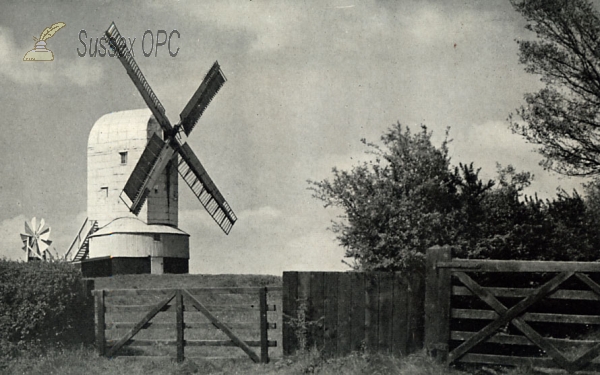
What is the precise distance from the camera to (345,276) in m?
11.7

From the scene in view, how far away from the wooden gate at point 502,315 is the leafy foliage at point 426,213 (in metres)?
0.98

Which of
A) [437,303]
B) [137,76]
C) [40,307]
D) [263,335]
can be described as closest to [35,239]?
[137,76]

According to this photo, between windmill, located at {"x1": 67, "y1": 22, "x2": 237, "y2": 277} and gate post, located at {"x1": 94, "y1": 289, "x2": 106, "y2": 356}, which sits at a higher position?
windmill, located at {"x1": 67, "y1": 22, "x2": 237, "y2": 277}

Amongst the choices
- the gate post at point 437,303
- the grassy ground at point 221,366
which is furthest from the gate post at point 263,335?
the gate post at point 437,303

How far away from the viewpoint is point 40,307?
1297cm

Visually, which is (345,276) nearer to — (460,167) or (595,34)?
(460,167)

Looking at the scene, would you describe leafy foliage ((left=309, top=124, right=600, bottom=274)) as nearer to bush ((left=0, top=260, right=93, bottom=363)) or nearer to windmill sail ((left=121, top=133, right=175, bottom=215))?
bush ((left=0, top=260, right=93, bottom=363))

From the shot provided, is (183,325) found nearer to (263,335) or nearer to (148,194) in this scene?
(263,335)

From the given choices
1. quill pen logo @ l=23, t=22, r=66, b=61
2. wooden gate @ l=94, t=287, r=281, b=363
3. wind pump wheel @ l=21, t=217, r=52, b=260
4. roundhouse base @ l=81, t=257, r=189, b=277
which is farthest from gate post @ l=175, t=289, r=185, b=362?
wind pump wheel @ l=21, t=217, r=52, b=260

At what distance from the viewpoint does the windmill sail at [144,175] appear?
31609 mm

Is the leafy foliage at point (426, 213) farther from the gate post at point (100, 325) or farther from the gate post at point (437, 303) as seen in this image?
Answer: the gate post at point (100, 325)

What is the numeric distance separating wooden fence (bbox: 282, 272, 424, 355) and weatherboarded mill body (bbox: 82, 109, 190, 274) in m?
23.0

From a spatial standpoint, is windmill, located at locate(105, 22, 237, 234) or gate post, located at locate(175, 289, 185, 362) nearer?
gate post, located at locate(175, 289, 185, 362)

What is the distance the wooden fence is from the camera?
1145cm
